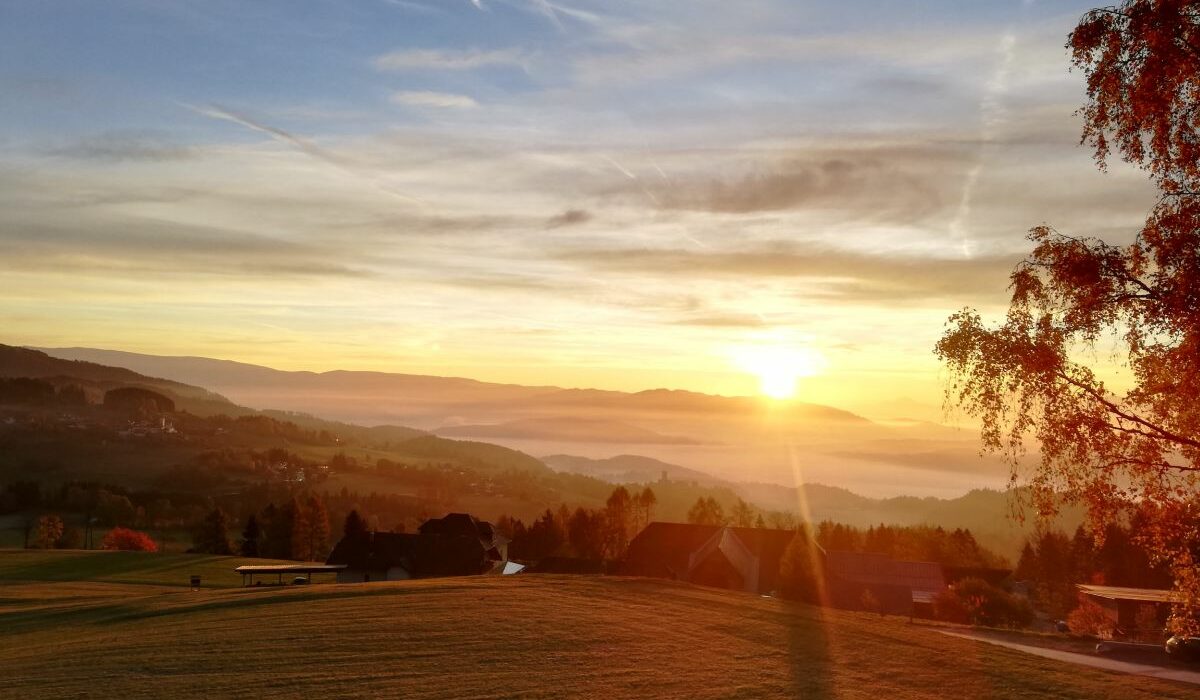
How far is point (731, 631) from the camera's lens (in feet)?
88.8

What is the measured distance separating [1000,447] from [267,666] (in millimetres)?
17915

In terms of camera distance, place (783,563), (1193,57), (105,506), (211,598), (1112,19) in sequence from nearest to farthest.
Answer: (1193,57)
(1112,19)
(211,598)
(783,563)
(105,506)

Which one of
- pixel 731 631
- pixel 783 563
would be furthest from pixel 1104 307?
pixel 783 563

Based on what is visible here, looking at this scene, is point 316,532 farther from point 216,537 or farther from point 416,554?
point 416,554

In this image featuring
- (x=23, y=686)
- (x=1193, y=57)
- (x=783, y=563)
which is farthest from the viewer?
(x=783, y=563)

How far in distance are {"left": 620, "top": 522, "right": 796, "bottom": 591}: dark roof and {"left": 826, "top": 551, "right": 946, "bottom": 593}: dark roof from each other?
543cm

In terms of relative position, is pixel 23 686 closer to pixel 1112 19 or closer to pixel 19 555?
pixel 1112 19

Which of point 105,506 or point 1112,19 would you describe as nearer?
point 1112,19

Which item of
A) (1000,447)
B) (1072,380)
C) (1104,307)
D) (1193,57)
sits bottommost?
(1000,447)

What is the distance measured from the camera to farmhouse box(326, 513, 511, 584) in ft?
247

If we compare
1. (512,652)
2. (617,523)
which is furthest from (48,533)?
(512,652)

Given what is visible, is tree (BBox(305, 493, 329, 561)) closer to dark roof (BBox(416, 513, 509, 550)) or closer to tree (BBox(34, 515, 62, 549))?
dark roof (BBox(416, 513, 509, 550))

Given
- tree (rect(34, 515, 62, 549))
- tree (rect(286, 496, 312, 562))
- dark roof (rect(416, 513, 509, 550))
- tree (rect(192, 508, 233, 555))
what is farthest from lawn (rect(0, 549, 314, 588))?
tree (rect(34, 515, 62, 549))

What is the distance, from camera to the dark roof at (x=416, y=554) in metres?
76.2
